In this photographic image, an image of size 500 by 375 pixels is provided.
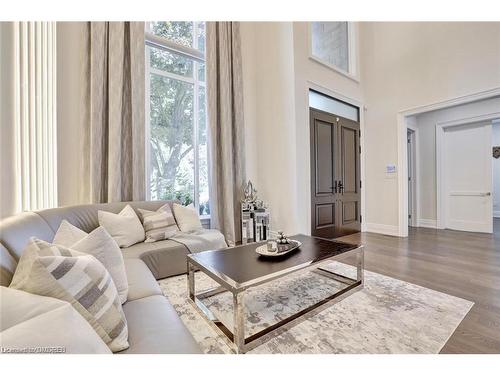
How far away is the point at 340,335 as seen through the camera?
152 centimetres

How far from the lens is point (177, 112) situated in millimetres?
3816

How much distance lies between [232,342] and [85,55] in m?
3.61

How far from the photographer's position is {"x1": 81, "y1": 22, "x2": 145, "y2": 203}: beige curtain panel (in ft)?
9.75

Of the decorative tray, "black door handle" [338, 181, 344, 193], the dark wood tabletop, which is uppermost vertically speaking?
"black door handle" [338, 181, 344, 193]

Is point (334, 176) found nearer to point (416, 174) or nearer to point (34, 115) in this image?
point (416, 174)

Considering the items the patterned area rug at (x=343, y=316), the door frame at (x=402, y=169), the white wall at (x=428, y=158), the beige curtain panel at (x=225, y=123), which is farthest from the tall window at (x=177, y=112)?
the white wall at (x=428, y=158)

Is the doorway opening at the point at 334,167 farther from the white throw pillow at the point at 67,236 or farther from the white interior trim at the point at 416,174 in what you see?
the white throw pillow at the point at 67,236

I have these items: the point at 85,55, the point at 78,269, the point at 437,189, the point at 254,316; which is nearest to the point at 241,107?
the point at 85,55

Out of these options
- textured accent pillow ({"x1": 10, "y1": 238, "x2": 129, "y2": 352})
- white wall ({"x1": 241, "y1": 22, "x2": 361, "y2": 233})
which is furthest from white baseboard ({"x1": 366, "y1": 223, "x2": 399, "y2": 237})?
textured accent pillow ({"x1": 10, "y1": 238, "x2": 129, "y2": 352})

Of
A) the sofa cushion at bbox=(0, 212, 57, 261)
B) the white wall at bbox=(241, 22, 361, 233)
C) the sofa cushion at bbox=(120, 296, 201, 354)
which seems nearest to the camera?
the sofa cushion at bbox=(120, 296, 201, 354)

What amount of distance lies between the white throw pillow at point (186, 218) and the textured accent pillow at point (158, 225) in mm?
113

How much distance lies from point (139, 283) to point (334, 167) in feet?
12.0

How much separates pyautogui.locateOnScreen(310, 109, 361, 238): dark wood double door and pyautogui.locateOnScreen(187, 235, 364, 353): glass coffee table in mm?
1756

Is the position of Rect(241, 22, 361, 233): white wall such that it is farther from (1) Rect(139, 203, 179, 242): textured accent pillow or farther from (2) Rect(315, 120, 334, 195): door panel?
(1) Rect(139, 203, 179, 242): textured accent pillow
